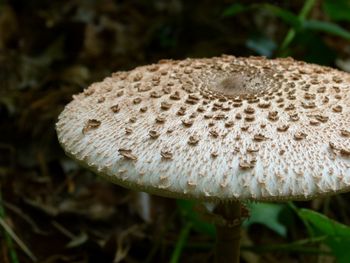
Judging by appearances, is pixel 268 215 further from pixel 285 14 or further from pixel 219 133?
pixel 219 133

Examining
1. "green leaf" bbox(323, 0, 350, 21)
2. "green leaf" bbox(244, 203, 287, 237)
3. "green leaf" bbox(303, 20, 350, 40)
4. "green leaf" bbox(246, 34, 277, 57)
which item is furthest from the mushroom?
"green leaf" bbox(246, 34, 277, 57)

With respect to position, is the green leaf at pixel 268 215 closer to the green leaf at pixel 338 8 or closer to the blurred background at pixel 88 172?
the blurred background at pixel 88 172

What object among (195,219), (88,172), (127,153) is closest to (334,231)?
(195,219)

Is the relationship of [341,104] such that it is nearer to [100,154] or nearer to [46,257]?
[100,154]

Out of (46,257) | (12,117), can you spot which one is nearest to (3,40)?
(12,117)

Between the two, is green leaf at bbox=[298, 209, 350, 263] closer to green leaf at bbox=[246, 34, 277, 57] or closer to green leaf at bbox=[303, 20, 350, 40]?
green leaf at bbox=[303, 20, 350, 40]

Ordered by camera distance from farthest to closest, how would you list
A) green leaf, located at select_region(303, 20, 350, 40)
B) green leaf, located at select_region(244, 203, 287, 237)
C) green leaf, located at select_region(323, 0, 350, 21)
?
green leaf, located at select_region(323, 0, 350, 21) < green leaf, located at select_region(303, 20, 350, 40) < green leaf, located at select_region(244, 203, 287, 237)
